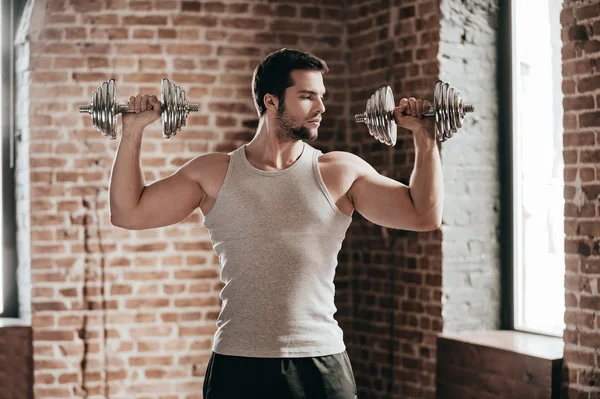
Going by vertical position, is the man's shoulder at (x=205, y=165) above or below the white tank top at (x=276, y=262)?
above

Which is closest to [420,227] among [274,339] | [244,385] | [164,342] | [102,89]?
[274,339]

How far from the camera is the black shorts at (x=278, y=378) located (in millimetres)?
2154

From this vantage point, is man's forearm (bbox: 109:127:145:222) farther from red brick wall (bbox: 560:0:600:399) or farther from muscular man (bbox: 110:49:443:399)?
red brick wall (bbox: 560:0:600:399)

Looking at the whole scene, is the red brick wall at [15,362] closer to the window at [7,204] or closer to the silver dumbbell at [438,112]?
the window at [7,204]

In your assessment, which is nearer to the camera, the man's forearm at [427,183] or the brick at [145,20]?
the man's forearm at [427,183]

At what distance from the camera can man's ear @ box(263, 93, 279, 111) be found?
2417 millimetres

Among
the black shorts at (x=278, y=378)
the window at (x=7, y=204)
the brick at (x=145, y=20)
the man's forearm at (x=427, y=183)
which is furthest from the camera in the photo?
the window at (x=7, y=204)

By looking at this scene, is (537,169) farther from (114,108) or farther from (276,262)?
(114,108)

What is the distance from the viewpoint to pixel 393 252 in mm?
3969

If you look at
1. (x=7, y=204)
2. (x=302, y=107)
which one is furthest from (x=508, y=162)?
(x=7, y=204)

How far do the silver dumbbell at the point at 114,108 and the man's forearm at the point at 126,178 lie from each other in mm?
54

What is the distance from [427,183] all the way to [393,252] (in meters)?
1.72

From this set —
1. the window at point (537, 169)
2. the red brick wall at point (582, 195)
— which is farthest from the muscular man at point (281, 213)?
the window at point (537, 169)

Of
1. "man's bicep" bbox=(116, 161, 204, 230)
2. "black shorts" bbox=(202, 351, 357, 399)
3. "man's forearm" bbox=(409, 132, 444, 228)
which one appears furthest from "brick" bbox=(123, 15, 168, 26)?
"black shorts" bbox=(202, 351, 357, 399)
